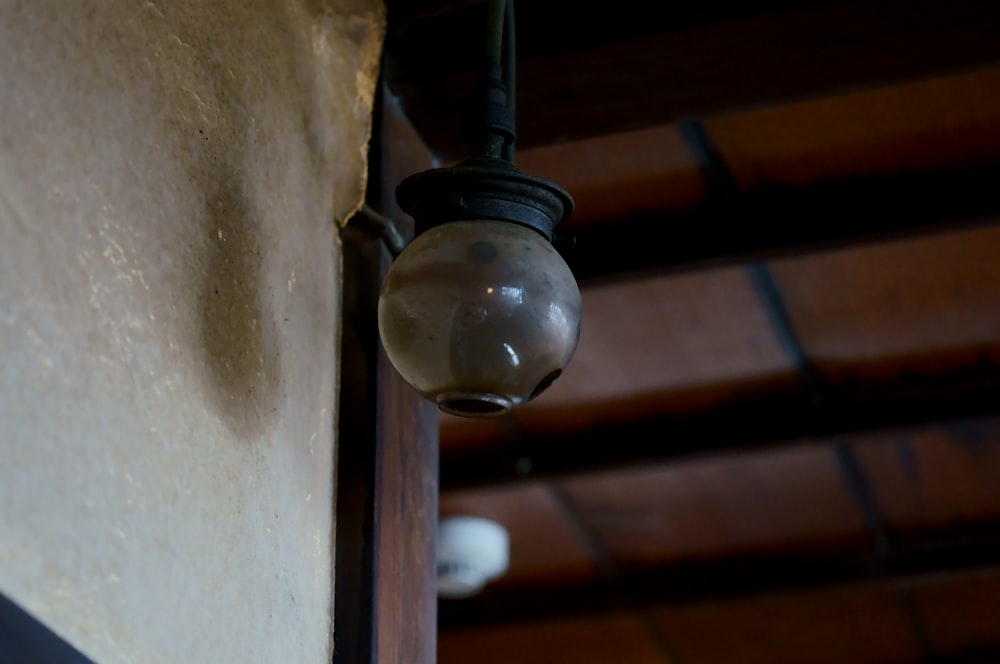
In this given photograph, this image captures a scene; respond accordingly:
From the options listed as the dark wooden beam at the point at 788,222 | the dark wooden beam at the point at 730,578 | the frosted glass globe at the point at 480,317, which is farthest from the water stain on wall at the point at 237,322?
the dark wooden beam at the point at 730,578

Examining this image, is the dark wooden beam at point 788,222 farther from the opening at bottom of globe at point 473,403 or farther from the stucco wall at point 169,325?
the opening at bottom of globe at point 473,403

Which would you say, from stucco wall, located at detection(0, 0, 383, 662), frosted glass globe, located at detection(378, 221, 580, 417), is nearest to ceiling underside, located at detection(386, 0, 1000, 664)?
stucco wall, located at detection(0, 0, 383, 662)

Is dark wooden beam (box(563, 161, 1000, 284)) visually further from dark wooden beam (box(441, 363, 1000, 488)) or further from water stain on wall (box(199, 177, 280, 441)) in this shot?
water stain on wall (box(199, 177, 280, 441))

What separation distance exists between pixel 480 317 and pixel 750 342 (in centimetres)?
181

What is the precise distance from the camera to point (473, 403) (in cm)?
128

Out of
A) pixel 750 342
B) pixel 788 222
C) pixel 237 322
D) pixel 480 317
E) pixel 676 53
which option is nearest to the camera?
pixel 480 317

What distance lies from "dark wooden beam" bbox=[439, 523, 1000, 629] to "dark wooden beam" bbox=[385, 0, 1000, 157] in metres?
2.29

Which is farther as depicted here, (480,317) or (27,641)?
(480,317)

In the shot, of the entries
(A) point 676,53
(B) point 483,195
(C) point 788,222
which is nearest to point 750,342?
(C) point 788,222

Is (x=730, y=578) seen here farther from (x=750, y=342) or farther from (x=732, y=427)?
(x=750, y=342)

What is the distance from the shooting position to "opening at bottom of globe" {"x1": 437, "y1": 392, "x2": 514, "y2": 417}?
1.27 m

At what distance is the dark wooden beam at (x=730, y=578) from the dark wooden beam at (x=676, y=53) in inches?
90.3

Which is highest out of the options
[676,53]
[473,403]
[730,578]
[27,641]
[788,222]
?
[730,578]

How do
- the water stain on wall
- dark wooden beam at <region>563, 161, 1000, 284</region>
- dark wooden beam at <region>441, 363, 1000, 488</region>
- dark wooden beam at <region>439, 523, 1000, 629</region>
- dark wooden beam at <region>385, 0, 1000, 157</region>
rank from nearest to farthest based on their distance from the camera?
the water stain on wall, dark wooden beam at <region>385, 0, 1000, 157</region>, dark wooden beam at <region>563, 161, 1000, 284</region>, dark wooden beam at <region>441, 363, 1000, 488</region>, dark wooden beam at <region>439, 523, 1000, 629</region>
